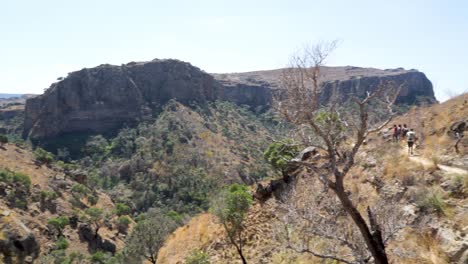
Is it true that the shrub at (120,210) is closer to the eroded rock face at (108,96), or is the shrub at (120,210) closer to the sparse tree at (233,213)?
the sparse tree at (233,213)

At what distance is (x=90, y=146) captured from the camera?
341 ft

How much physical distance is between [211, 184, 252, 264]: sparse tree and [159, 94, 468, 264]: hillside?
0.55 metres

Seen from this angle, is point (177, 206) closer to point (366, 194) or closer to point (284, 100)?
point (366, 194)

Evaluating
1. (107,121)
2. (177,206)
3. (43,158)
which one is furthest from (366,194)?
(107,121)

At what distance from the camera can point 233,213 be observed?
16.5 m

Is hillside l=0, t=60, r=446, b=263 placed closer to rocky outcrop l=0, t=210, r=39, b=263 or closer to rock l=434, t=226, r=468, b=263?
rocky outcrop l=0, t=210, r=39, b=263

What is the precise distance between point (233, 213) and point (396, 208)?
913 centimetres

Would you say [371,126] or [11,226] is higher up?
[371,126]

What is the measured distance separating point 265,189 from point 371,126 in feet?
42.4

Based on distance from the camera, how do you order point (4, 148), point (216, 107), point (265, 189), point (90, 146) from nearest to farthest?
point (265, 189)
point (4, 148)
point (90, 146)
point (216, 107)

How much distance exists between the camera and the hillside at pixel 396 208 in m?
8.26

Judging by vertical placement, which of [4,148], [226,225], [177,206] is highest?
[226,225]

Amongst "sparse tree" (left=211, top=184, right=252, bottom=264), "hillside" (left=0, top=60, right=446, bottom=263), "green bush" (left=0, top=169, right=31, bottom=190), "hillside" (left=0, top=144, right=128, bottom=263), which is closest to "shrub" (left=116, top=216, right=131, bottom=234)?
"hillside" (left=0, top=60, right=446, bottom=263)

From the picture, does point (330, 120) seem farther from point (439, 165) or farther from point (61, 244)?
point (61, 244)
